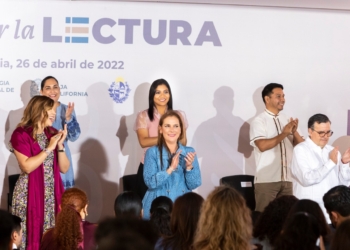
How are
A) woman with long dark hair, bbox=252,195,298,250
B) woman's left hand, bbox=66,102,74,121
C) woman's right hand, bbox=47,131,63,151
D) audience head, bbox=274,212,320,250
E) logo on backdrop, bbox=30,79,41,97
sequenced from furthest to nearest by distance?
logo on backdrop, bbox=30,79,41,97 → woman's left hand, bbox=66,102,74,121 → woman's right hand, bbox=47,131,63,151 → woman with long dark hair, bbox=252,195,298,250 → audience head, bbox=274,212,320,250

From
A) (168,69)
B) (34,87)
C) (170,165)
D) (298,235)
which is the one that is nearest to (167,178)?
(170,165)

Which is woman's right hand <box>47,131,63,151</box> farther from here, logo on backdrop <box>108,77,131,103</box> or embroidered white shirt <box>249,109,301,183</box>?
embroidered white shirt <box>249,109,301,183</box>

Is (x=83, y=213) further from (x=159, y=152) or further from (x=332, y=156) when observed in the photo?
(x=332, y=156)

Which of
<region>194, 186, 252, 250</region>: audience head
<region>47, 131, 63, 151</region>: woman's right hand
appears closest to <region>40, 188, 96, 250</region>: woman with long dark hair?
<region>194, 186, 252, 250</region>: audience head

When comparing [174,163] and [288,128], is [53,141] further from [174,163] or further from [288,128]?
[288,128]

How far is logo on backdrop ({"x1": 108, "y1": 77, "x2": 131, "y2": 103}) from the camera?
674 cm

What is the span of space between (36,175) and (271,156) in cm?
237

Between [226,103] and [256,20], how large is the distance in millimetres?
974

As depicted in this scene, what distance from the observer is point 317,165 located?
5242 mm

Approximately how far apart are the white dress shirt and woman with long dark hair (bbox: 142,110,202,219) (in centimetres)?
94

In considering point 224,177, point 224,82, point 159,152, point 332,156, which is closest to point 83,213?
point 159,152

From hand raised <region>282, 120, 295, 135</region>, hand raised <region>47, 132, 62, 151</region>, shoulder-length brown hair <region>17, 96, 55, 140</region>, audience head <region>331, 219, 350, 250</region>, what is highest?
shoulder-length brown hair <region>17, 96, 55, 140</region>

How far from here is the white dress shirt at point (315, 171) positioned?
5.12 meters

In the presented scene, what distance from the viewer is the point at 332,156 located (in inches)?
201
